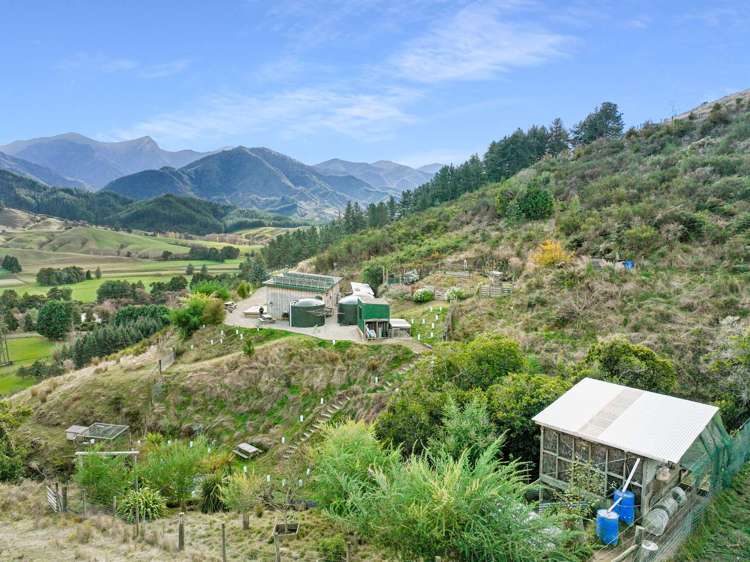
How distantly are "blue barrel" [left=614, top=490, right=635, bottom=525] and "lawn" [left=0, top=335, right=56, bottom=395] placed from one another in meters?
61.6

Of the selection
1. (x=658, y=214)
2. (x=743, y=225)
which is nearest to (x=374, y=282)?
(x=658, y=214)

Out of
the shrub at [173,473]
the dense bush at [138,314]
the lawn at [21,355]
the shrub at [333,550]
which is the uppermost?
the shrub at [333,550]

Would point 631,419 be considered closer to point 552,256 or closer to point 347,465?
point 347,465

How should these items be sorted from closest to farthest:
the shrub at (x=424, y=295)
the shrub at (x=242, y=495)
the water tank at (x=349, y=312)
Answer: the shrub at (x=242, y=495) → the water tank at (x=349, y=312) → the shrub at (x=424, y=295)

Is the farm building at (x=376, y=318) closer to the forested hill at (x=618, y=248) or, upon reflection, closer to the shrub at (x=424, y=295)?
the forested hill at (x=618, y=248)

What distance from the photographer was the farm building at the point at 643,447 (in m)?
11.7

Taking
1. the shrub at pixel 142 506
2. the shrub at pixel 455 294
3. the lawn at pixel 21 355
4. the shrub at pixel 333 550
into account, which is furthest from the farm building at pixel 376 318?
the lawn at pixel 21 355

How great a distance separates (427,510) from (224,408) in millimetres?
22102

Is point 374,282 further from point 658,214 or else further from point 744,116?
point 744,116

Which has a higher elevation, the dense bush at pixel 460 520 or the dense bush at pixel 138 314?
the dense bush at pixel 460 520

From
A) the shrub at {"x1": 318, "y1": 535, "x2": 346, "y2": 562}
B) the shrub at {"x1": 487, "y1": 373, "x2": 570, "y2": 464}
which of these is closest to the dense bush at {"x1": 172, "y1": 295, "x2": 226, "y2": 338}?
the shrub at {"x1": 318, "y1": 535, "x2": 346, "y2": 562}

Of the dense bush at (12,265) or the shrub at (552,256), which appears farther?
the dense bush at (12,265)

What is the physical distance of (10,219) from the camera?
7392 inches

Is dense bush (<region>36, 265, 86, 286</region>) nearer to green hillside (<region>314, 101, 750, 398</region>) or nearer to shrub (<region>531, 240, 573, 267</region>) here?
green hillside (<region>314, 101, 750, 398</region>)
